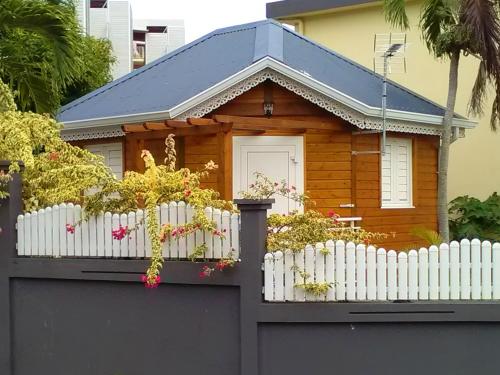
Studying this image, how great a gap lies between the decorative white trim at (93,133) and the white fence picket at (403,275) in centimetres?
697

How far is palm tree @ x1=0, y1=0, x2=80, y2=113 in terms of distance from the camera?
9805 mm

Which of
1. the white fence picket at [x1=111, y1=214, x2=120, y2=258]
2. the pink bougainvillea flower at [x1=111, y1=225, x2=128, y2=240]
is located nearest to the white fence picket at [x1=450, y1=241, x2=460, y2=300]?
the pink bougainvillea flower at [x1=111, y1=225, x2=128, y2=240]

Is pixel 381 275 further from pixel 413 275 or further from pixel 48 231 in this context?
pixel 48 231

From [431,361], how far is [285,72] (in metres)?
5.90

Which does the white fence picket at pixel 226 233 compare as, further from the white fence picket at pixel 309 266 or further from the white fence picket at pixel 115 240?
the white fence picket at pixel 115 240

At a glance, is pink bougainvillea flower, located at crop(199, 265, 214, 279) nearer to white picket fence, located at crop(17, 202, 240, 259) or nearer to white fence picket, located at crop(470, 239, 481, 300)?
white picket fence, located at crop(17, 202, 240, 259)

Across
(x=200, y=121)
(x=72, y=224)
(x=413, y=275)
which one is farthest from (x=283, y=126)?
(x=413, y=275)

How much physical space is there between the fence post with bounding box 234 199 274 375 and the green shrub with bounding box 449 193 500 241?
26.9 feet

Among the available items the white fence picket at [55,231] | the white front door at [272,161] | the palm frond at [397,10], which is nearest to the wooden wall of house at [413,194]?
the white front door at [272,161]

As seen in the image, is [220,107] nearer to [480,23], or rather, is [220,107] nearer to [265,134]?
[265,134]

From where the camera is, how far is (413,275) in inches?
221

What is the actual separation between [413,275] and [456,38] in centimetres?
648

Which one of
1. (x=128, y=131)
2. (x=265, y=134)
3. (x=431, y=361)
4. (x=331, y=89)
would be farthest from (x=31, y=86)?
(x=431, y=361)

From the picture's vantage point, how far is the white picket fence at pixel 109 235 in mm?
5910
